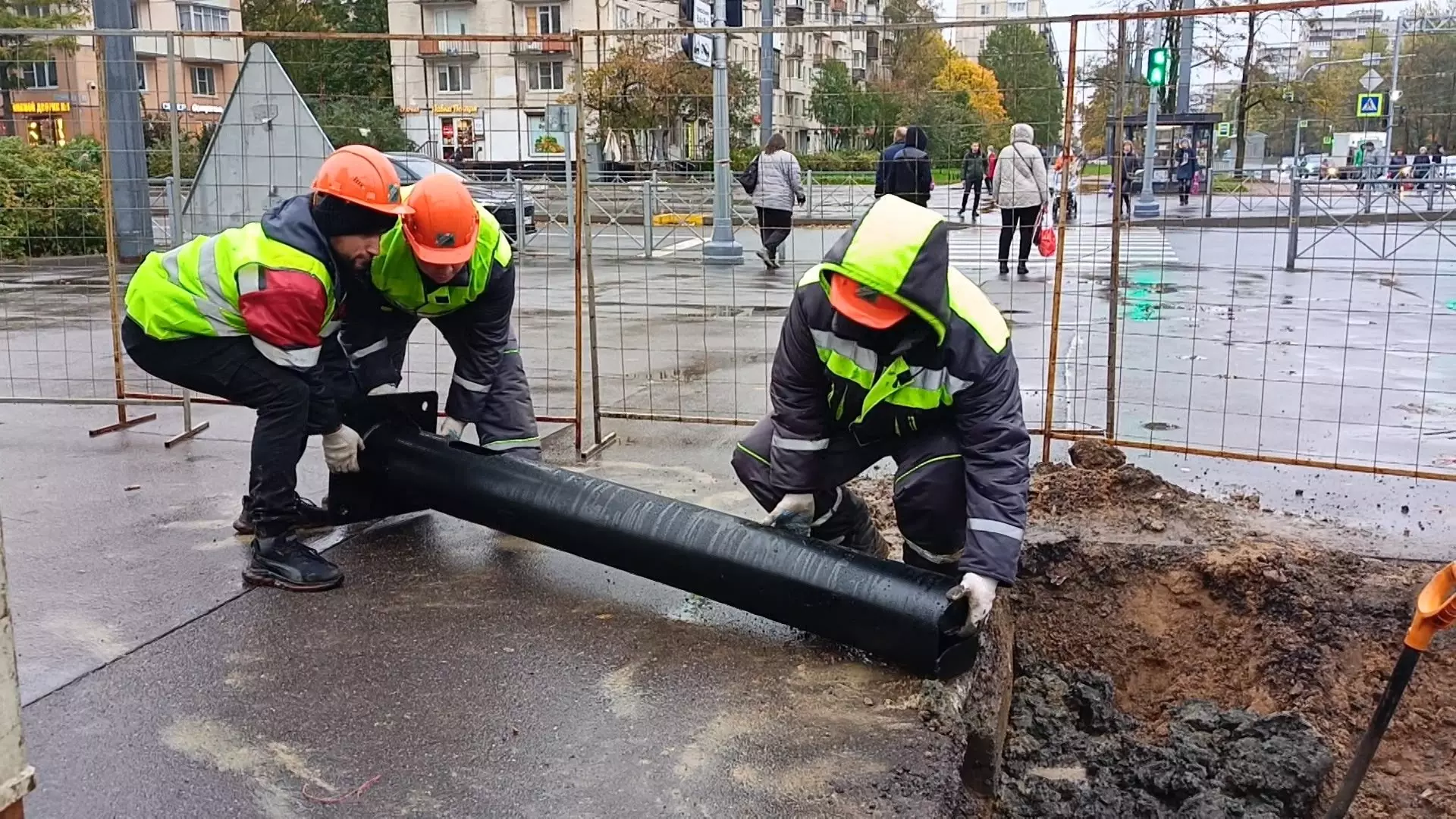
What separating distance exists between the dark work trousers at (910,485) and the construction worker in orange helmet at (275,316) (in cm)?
146

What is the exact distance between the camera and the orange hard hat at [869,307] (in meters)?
3.02

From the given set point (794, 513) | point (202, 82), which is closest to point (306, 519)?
point (794, 513)

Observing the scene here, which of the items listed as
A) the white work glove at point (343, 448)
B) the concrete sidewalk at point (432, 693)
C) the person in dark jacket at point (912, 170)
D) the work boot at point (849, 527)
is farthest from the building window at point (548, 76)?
the work boot at point (849, 527)

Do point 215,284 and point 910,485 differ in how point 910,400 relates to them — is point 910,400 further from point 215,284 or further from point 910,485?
point 215,284

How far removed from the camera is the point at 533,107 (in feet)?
19.7

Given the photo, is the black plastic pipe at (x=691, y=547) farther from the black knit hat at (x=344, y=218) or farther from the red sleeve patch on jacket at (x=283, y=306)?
the black knit hat at (x=344, y=218)

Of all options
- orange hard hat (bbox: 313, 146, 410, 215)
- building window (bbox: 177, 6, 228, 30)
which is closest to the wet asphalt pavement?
orange hard hat (bbox: 313, 146, 410, 215)

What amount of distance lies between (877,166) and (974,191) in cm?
69

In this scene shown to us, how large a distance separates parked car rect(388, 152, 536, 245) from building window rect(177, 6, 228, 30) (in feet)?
152

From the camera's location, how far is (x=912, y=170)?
18.1 feet

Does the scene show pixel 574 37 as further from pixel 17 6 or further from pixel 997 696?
pixel 17 6

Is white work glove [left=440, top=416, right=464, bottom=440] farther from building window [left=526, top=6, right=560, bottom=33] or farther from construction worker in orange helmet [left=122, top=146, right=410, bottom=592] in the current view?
building window [left=526, top=6, right=560, bottom=33]

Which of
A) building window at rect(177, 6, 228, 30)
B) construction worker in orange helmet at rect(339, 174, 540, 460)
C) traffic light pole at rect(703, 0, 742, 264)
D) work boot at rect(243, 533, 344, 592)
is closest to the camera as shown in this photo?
construction worker in orange helmet at rect(339, 174, 540, 460)

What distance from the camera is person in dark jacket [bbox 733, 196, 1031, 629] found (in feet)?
9.84
